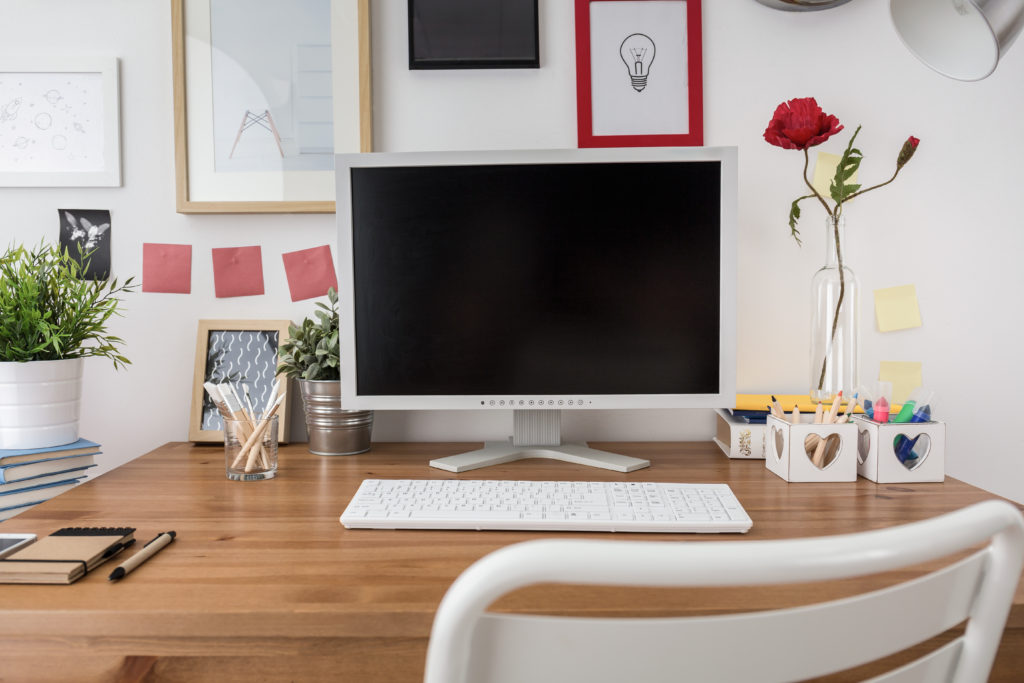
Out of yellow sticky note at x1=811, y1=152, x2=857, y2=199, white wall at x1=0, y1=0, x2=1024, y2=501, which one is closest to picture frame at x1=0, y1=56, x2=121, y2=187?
white wall at x1=0, y1=0, x2=1024, y2=501

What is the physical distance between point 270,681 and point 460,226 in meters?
0.71

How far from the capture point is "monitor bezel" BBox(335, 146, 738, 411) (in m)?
1.09

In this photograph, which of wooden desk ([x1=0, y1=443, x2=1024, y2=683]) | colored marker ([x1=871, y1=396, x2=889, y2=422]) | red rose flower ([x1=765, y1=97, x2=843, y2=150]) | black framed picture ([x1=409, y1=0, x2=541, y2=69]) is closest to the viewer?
wooden desk ([x1=0, y1=443, x2=1024, y2=683])

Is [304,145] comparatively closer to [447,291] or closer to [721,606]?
[447,291]

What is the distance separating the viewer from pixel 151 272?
131 centimetres

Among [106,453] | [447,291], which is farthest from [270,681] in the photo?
[106,453]

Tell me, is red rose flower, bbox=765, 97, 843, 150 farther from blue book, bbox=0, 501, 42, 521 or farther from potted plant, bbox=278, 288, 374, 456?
blue book, bbox=0, 501, 42, 521

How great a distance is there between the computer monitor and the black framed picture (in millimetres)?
291

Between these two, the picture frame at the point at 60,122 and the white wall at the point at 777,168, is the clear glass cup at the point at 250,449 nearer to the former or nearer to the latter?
the white wall at the point at 777,168

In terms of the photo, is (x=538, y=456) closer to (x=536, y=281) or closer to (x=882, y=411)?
(x=536, y=281)

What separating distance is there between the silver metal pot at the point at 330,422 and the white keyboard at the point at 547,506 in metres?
0.26

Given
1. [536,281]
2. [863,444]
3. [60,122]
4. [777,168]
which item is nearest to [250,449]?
[536,281]

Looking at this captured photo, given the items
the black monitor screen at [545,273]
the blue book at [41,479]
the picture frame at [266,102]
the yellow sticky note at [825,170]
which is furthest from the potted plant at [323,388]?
the yellow sticky note at [825,170]

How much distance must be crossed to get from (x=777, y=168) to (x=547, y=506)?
83 cm
